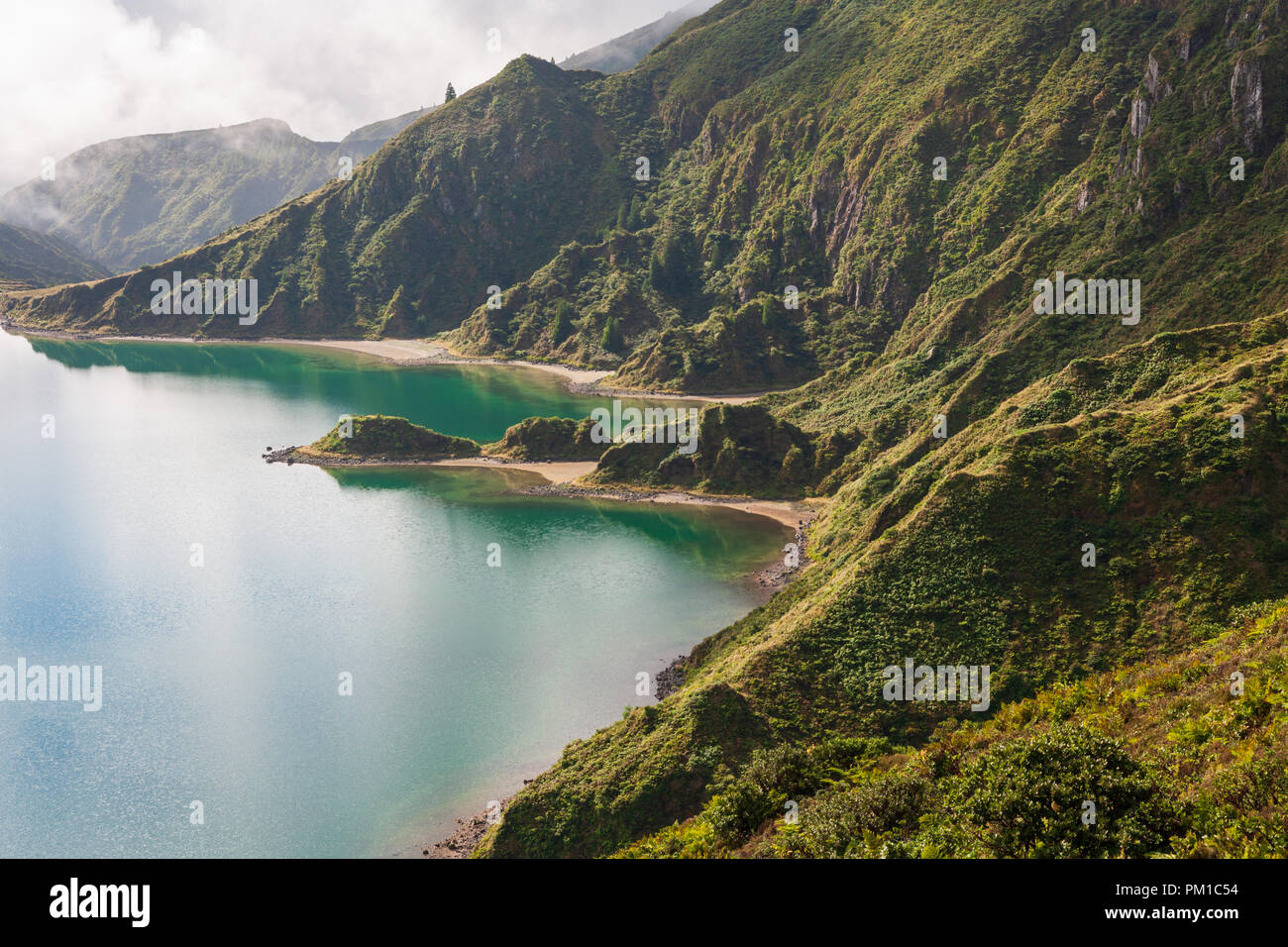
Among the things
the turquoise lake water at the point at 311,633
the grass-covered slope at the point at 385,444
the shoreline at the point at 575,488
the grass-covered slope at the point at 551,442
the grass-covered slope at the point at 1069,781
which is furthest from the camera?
the grass-covered slope at the point at 385,444

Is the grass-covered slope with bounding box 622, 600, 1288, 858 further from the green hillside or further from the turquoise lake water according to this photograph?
the turquoise lake water

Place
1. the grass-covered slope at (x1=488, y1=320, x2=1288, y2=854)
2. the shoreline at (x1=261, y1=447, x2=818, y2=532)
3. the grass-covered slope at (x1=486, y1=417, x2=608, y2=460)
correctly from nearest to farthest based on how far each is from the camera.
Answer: the grass-covered slope at (x1=488, y1=320, x2=1288, y2=854) < the shoreline at (x1=261, y1=447, x2=818, y2=532) < the grass-covered slope at (x1=486, y1=417, x2=608, y2=460)

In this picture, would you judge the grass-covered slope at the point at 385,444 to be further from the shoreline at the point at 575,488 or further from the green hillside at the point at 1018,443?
the green hillside at the point at 1018,443

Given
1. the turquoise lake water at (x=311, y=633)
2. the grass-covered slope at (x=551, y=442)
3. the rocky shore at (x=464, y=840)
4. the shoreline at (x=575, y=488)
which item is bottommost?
the rocky shore at (x=464, y=840)

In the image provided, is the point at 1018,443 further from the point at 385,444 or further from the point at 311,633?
the point at 385,444

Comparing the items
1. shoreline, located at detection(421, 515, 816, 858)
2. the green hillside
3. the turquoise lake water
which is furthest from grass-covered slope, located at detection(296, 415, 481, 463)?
shoreline, located at detection(421, 515, 816, 858)

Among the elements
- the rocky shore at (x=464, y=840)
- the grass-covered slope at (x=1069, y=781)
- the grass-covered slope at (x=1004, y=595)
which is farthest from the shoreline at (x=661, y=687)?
the grass-covered slope at (x=1069, y=781)

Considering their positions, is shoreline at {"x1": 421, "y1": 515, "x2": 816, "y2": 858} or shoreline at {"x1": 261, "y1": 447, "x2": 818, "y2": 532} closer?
shoreline at {"x1": 421, "y1": 515, "x2": 816, "y2": 858}

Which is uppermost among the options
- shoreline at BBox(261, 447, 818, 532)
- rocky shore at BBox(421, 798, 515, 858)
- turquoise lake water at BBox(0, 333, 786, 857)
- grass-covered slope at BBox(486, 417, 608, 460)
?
grass-covered slope at BBox(486, 417, 608, 460)

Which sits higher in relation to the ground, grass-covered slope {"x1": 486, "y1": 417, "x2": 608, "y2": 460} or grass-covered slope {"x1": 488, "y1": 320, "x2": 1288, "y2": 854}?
grass-covered slope {"x1": 486, "y1": 417, "x2": 608, "y2": 460}
